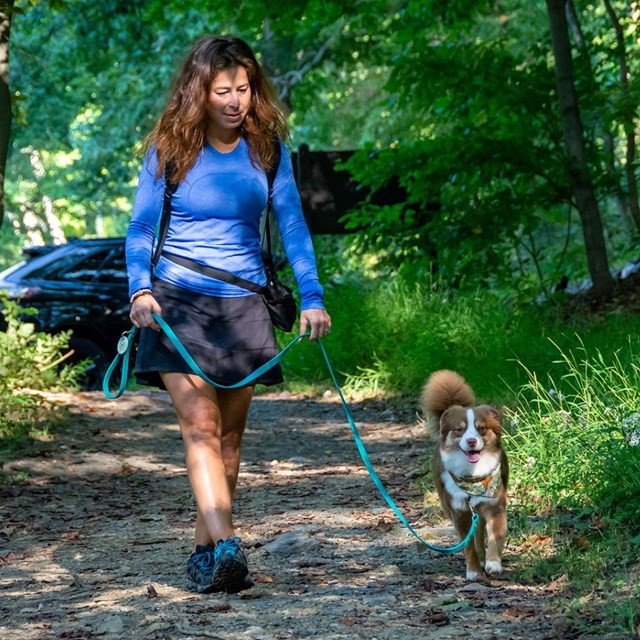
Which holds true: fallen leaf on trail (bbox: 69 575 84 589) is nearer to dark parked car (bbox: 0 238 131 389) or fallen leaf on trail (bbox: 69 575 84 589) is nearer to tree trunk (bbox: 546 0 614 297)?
tree trunk (bbox: 546 0 614 297)

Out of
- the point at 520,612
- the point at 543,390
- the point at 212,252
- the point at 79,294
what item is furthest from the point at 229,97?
the point at 79,294

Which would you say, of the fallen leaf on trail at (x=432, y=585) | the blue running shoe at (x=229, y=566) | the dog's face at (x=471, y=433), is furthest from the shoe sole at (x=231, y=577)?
the dog's face at (x=471, y=433)

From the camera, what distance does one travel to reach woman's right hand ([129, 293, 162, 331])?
468cm

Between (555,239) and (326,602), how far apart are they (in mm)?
19176

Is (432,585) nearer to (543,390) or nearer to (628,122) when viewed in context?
(543,390)

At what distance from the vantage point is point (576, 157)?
1154 cm

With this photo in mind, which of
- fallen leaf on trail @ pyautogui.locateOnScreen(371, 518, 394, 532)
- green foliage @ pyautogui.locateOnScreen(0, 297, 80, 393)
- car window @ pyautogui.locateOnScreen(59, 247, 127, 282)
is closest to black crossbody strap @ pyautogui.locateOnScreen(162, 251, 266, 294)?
fallen leaf on trail @ pyautogui.locateOnScreen(371, 518, 394, 532)

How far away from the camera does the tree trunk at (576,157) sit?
11.5 m

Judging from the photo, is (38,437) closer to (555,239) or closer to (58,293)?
(58,293)

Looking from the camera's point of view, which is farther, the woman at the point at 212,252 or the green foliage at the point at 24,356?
the green foliage at the point at 24,356

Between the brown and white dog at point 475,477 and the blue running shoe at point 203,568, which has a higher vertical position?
the brown and white dog at point 475,477

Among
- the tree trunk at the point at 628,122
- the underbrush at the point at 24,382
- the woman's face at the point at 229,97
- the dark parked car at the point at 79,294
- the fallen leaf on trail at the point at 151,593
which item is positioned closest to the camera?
the woman's face at the point at 229,97

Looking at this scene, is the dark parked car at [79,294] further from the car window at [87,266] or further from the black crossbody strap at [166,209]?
the black crossbody strap at [166,209]

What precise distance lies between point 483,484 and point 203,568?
3.86 ft
